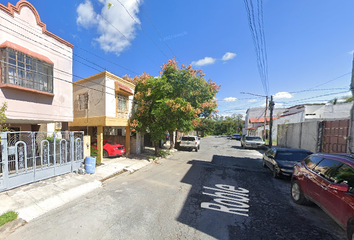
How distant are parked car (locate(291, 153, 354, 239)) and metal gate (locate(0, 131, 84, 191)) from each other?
824 centimetres

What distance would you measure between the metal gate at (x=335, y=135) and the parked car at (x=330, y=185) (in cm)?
675

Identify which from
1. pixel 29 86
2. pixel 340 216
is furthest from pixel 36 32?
pixel 340 216

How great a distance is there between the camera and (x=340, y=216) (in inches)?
112

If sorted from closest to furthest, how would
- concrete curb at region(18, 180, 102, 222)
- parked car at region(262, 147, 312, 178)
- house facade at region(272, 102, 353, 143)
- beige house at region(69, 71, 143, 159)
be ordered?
concrete curb at region(18, 180, 102, 222) → parked car at region(262, 147, 312, 178) → beige house at region(69, 71, 143, 159) → house facade at region(272, 102, 353, 143)

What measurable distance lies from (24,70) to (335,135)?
16955mm

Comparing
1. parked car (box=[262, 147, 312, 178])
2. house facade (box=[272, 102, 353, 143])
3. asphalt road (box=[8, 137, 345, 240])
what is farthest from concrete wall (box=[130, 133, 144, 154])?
house facade (box=[272, 102, 353, 143])

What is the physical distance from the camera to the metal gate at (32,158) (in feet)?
15.5

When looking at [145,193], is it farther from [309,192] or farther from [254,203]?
[309,192]

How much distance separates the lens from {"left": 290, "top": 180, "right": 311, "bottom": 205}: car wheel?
4.26 metres

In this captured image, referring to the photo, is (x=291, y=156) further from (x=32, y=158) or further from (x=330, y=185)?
(x=32, y=158)

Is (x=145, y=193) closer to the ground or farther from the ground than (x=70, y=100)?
closer to the ground

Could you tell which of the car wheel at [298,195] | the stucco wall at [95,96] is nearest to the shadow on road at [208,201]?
the car wheel at [298,195]

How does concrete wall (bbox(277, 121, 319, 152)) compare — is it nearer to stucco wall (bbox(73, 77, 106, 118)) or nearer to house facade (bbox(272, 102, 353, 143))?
house facade (bbox(272, 102, 353, 143))

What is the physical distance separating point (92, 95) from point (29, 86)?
11.1 feet
